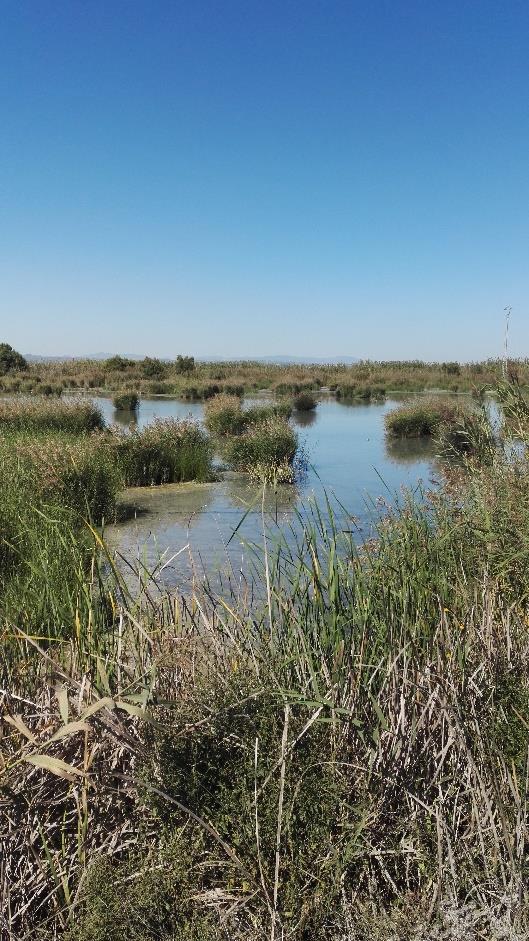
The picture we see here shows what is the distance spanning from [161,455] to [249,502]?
7.87 feet

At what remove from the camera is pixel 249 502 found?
1471 centimetres

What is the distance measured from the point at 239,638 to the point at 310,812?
2.96ft

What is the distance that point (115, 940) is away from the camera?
234 centimetres

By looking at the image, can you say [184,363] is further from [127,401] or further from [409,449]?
[409,449]

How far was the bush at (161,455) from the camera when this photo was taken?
1563 cm

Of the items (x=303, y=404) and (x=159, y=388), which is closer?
(x=303, y=404)

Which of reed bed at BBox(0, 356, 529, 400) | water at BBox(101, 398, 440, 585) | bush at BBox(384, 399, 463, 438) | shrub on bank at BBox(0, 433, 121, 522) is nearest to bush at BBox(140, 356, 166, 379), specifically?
reed bed at BBox(0, 356, 529, 400)

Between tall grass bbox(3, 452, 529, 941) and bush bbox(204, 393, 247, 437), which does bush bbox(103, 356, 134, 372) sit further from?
tall grass bbox(3, 452, 529, 941)

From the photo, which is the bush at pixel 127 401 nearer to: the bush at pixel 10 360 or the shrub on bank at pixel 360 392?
the shrub on bank at pixel 360 392

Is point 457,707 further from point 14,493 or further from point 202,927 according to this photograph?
point 14,493

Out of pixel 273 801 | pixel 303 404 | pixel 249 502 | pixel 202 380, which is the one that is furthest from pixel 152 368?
pixel 273 801

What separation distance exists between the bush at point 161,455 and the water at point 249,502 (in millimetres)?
567

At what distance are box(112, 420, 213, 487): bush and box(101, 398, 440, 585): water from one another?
0.57 metres

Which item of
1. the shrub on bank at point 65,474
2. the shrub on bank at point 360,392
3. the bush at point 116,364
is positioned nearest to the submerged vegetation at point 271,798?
the shrub on bank at point 65,474
